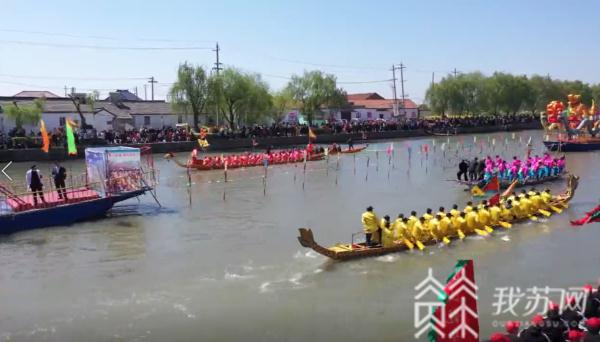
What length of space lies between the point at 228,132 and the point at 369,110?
41154 millimetres

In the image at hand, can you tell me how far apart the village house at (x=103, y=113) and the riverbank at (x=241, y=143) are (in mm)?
8999

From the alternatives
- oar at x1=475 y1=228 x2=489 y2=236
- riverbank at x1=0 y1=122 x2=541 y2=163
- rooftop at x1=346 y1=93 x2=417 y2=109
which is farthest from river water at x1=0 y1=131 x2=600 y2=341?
rooftop at x1=346 y1=93 x2=417 y2=109

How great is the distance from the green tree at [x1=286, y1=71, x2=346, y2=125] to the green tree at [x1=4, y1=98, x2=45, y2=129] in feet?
96.5

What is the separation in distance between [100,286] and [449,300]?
9474mm

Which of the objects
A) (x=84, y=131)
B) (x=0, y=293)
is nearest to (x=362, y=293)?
(x=0, y=293)

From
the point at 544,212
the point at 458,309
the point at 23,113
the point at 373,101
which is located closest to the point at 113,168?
the point at 544,212

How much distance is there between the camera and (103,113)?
57219 mm

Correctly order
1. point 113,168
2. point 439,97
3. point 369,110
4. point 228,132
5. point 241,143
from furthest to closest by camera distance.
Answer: point 369,110, point 439,97, point 228,132, point 241,143, point 113,168

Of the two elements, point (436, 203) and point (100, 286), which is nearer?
point (100, 286)

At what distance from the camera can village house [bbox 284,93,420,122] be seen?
79.1m

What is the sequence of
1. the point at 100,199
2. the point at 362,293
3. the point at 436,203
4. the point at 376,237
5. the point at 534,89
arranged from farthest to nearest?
A: the point at 534,89 < the point at 436,203 < the point at 100,199 < the point at 376,237 < the point at 362,293

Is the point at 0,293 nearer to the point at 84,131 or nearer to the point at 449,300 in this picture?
the point at 449,300

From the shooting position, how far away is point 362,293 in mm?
13102

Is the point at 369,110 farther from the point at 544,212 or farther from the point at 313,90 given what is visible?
the point at 544,212
